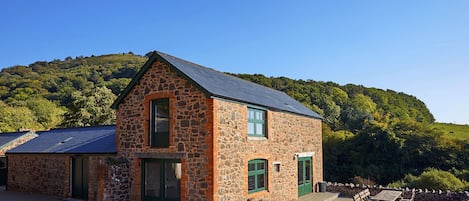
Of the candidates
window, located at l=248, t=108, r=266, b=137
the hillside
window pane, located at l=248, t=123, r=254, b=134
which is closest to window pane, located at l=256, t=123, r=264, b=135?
window, located at l=248, t=108, r=266, b=137

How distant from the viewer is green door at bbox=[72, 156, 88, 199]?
14.8 metres

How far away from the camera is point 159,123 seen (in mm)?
12172

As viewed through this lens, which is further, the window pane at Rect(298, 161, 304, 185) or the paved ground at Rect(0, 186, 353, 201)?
the window pane at Rect(298, 161, 304, 185)

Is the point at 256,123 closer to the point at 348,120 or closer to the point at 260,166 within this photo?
the point at 260,166

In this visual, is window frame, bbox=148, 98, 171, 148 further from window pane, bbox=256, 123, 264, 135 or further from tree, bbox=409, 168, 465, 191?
tree, bbox=409, 168, 465, 191

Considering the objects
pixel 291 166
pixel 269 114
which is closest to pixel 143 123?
pixel 269 114

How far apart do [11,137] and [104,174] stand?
37.9ft

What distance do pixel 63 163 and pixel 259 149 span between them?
8.96m

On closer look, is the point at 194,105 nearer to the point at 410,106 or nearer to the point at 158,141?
the point at 158,141

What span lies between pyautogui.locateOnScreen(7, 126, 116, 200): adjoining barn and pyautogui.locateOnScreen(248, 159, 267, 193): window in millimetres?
5296

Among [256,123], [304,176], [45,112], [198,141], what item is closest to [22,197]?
[198,141]

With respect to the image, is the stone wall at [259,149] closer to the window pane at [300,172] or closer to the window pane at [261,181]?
the window pane at [261,181]

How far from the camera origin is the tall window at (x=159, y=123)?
11969 mm

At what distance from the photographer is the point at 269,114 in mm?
13562
